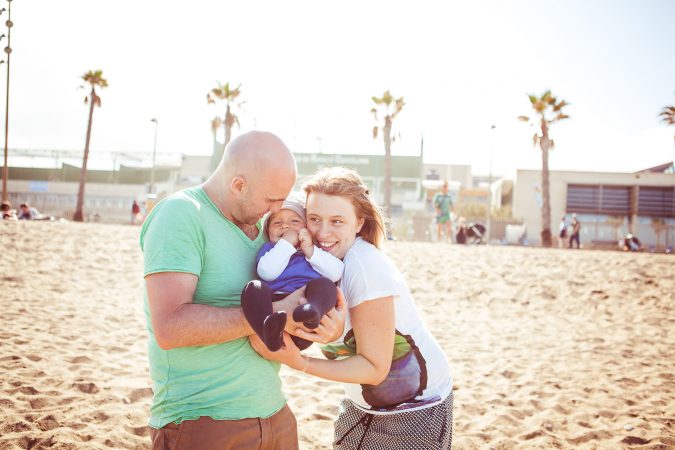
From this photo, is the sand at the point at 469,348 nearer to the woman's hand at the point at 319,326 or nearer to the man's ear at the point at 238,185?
the woman's hand at the point at 319,326

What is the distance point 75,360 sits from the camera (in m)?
5.94

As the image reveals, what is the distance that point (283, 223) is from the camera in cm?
244

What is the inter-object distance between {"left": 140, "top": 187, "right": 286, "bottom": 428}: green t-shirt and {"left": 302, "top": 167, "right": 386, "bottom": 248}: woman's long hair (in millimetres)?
525

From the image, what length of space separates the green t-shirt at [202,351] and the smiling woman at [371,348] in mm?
153

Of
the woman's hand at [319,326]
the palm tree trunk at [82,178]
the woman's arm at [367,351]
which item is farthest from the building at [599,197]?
the woman's hand at [319,326]

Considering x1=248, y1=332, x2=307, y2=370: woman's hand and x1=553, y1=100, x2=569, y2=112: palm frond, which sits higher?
x1=553, y1=100, x2=569, y2=112: palm frond

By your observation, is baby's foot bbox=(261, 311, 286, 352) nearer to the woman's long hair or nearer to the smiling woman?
the smiling woman

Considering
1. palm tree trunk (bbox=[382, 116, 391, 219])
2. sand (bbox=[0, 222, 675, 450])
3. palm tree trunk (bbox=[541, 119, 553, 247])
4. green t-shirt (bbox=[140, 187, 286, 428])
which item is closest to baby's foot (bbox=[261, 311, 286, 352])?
green t-shirt (bbox=[140, 187, 286, 428])

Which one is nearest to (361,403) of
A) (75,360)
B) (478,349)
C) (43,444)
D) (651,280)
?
(43,444)

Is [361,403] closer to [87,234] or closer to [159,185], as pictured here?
[87,234]

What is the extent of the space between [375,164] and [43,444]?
39770mm

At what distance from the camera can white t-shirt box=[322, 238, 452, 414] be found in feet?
6.83

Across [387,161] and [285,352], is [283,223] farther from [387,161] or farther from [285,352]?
[387,161]

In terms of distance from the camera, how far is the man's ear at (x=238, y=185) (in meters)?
2.04
